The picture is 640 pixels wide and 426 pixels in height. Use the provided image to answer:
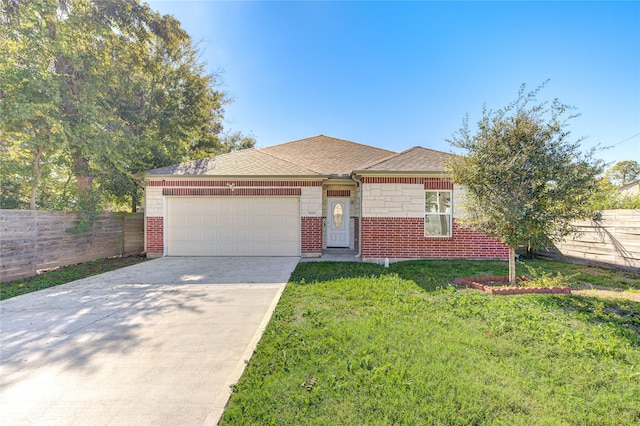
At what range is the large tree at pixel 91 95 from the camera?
786 centimetres

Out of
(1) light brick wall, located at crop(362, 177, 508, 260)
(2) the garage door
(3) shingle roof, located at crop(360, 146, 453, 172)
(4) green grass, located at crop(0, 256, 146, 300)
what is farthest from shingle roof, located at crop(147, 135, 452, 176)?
(4) green grass, located at crop(0, 256, 146, 300)

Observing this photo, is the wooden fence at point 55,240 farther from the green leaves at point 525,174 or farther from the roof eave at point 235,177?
the green leaves at point 525,174

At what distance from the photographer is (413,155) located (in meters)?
9.67

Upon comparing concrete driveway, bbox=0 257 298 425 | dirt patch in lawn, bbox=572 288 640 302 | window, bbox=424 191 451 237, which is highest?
window, bbox=424 191 451 237

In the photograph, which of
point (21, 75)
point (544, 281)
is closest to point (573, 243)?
point (544, 281)

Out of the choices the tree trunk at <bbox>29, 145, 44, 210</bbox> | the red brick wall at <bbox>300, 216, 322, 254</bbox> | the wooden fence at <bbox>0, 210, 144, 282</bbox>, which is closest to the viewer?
the wooden fence at <bbox>0, 210, 144, 282</bbox>

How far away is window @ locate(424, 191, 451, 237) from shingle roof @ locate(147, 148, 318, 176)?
13.5 ft

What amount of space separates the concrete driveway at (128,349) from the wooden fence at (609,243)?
26.6 ft

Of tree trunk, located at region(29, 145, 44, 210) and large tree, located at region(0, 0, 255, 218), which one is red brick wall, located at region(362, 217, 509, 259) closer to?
large tree, located at region(0, 0, 255, 218)

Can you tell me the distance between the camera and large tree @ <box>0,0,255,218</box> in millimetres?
7863

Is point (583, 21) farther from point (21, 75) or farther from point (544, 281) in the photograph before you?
point (21, 75)

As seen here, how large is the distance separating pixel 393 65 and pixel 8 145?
47.6 ft

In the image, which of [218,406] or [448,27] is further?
[448,27]

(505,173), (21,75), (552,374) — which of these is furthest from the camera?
(21,75)
